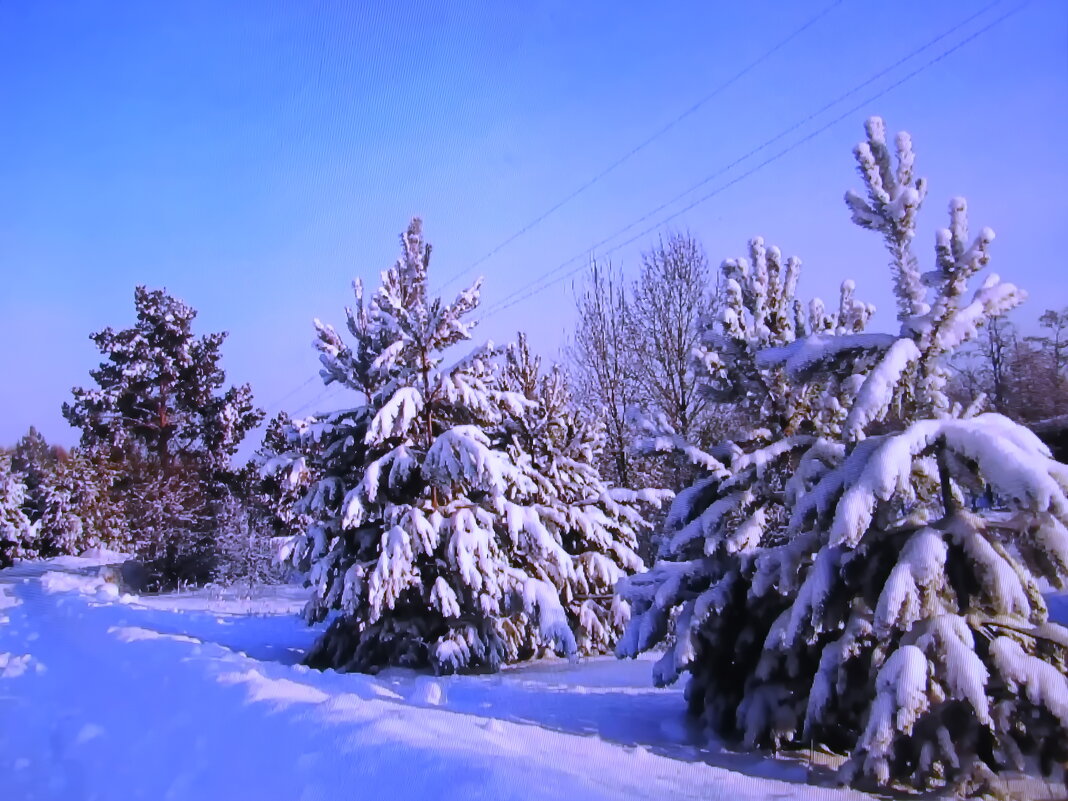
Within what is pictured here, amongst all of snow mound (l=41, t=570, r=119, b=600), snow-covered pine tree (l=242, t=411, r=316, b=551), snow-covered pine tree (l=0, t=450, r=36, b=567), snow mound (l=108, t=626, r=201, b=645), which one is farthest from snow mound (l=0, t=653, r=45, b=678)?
snow-covered pine tree (l=0, t=450, r=36, b=567)

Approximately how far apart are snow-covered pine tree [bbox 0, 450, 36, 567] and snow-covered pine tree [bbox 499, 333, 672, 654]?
27.0m

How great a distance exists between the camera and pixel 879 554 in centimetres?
568

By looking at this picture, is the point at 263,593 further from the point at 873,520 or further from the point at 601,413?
the point at 873,520

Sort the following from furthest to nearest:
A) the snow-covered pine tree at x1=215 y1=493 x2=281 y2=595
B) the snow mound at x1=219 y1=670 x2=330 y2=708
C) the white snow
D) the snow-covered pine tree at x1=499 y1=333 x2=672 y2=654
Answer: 1. the snow-covered pine tree at x1=215 y1=493 x2=281 y2=595
2. the snow-covered pine tree at x1=499 y1=333 x2=672 y2=654
3. the snow mound at x1=219 y1=670 x2=330 y2=708
4. the white snow

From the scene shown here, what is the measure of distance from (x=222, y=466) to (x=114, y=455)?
211 inches

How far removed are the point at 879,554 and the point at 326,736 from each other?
3.69 m

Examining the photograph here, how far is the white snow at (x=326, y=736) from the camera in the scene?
13.0 ft

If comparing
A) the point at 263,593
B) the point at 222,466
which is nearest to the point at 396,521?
the point at 263,593

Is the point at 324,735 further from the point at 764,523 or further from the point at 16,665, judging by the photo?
the point at 16,665

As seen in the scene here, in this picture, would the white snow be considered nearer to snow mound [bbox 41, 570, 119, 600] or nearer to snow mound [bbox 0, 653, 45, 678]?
snow mound [bbox 0, 653, 45, 678]

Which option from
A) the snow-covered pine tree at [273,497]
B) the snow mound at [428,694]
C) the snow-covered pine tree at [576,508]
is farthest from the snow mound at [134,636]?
the snow-covered pine tree at [273,497]

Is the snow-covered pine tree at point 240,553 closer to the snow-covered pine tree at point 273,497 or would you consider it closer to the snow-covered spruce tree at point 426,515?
the snow-covered pine tree at point 273,497

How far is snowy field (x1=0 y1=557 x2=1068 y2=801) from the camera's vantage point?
395 centimetres

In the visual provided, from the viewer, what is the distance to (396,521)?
12.0 m
